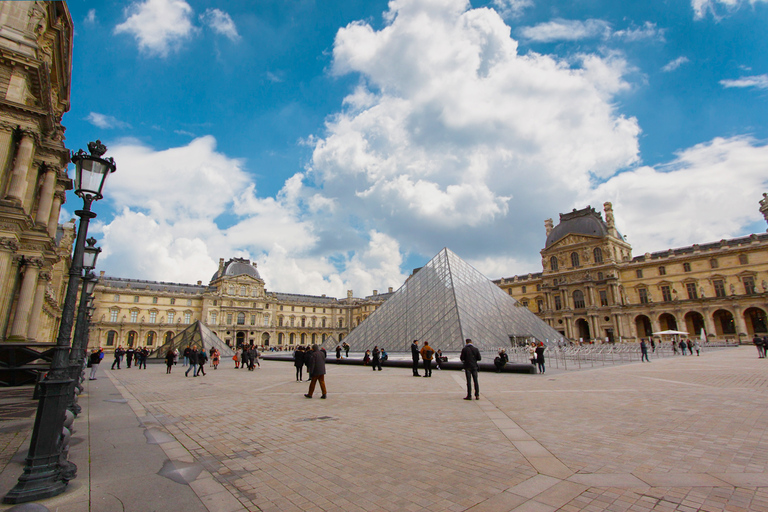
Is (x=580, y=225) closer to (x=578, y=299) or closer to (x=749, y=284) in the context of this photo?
(x=578, y=299)

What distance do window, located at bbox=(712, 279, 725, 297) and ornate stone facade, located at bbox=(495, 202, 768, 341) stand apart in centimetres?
8

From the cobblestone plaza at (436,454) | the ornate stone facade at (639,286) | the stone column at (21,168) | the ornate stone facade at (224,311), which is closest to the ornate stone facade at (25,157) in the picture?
the stone column at (21,168)

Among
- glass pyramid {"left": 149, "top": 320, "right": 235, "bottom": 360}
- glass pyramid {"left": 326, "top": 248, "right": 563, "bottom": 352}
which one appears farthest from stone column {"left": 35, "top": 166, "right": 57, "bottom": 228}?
glass pyramid {"left": 326, "top": 248, "right": 563, "bottom": 352}

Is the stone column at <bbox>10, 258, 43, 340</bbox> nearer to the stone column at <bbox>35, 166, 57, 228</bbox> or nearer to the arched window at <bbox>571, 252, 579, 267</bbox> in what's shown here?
the stone column at <bbox>35, 166, 57, 228</bbox>

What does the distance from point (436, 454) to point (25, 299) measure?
1589 cm

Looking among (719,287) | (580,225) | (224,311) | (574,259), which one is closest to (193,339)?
(224,311)

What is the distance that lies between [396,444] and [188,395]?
6757mm

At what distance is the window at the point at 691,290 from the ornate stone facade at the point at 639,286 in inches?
5.4

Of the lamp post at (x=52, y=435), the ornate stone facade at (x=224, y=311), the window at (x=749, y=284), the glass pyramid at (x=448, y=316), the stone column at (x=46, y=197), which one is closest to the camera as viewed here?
the lamp post at (x=52, y=435)

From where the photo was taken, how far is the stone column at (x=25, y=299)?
12.6 m

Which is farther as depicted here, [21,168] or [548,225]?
[548,225]

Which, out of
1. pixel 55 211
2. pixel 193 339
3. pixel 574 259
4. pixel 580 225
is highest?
pixel 580 225

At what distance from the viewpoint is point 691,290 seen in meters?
42.0

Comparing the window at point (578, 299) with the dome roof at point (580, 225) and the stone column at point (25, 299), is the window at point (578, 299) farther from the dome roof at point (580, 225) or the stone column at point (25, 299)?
the stone column at point (25, 299)
